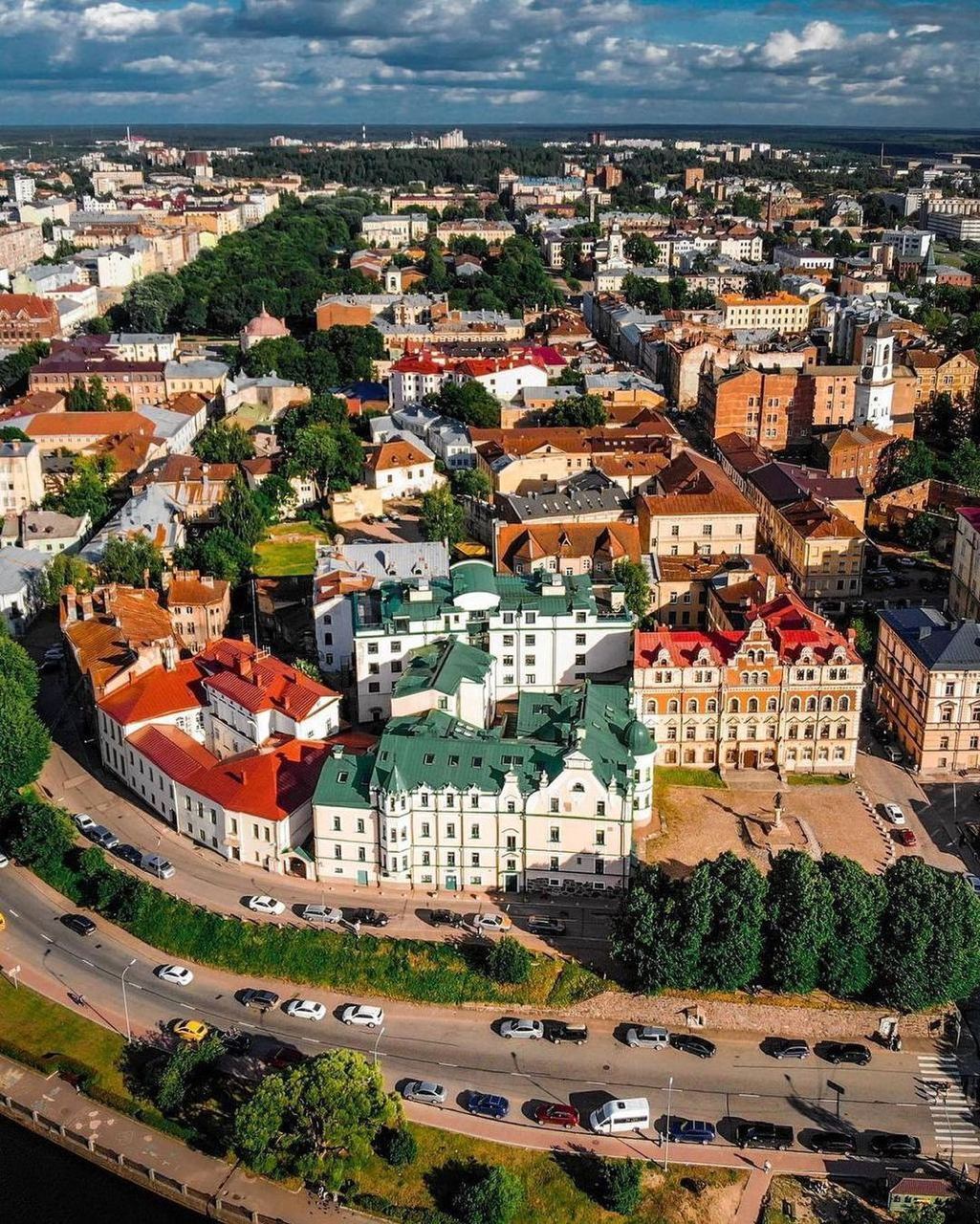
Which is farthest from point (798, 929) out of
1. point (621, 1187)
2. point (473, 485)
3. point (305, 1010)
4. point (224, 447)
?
point (224, 447)

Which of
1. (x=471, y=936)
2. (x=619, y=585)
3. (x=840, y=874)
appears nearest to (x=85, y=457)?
(x=619, y=585)

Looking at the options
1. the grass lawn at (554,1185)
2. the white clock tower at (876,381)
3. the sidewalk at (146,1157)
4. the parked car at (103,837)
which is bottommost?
the sidewalk at (146,1157)

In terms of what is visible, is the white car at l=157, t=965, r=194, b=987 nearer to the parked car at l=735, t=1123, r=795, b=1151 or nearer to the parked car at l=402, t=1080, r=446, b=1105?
the parked car at l=402, t=1080, r=446, b=1105

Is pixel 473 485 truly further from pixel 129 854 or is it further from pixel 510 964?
pixel 510 964

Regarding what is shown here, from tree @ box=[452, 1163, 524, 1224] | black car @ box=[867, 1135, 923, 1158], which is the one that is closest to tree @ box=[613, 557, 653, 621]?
black car @ box=[867, 1135, 923, 1158]

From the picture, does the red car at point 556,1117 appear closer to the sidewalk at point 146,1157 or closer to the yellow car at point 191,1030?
the sidewalk at point 146,1157

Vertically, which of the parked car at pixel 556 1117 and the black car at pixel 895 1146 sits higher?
the parked car at pixel 556 1117

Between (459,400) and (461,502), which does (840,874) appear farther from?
(459,400)

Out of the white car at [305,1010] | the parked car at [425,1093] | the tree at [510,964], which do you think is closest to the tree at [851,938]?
the tree at [510,964]
